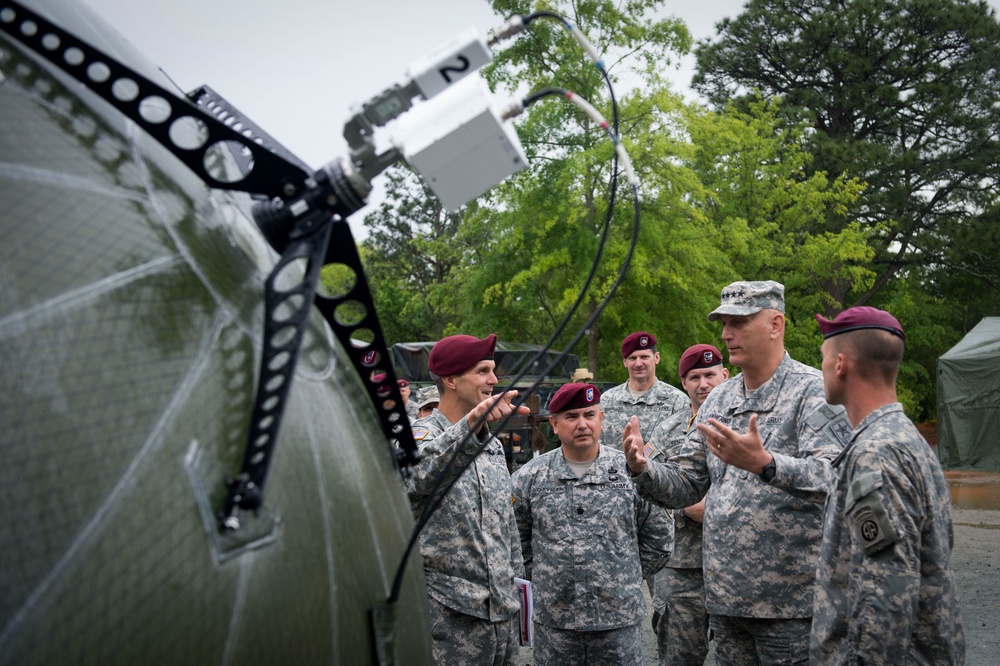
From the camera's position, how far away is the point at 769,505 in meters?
3.92

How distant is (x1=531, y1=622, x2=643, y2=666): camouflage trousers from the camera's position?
452cm

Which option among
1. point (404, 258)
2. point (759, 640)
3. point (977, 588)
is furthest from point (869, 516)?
point (404, 258)

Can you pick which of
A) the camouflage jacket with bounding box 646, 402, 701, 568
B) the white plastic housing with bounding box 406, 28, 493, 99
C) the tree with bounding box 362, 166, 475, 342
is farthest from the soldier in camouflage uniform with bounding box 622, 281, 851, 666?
the tree with bounding box 362, 166, 475, 342

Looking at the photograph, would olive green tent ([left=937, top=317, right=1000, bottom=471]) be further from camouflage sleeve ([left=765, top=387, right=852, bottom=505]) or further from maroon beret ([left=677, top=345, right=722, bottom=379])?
camouflage sleeve ([left=765, top=387, right=852, bottom=505])

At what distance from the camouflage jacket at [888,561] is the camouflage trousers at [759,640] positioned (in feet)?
2.32

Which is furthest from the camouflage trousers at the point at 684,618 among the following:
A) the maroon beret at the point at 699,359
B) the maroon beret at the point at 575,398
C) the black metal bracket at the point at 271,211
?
the black metal bracket at the point at 271,211

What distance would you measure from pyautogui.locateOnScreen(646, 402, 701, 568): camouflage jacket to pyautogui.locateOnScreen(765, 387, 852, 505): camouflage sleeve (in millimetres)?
1119

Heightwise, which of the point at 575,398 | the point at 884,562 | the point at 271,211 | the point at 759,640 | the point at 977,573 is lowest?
the point at 977,573

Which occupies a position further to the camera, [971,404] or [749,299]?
[971,404]

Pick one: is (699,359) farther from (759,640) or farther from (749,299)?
(759,640)

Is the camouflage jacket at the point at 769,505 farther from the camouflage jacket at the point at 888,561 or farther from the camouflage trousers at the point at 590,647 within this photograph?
the camouflage trousers at the point at 590,647

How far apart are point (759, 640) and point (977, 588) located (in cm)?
551

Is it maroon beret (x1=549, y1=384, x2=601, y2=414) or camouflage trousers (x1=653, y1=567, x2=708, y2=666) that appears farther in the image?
camouflage trousers (x1=653, y1=567, x2=708, y2=666)

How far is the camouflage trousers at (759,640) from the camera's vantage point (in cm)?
382
